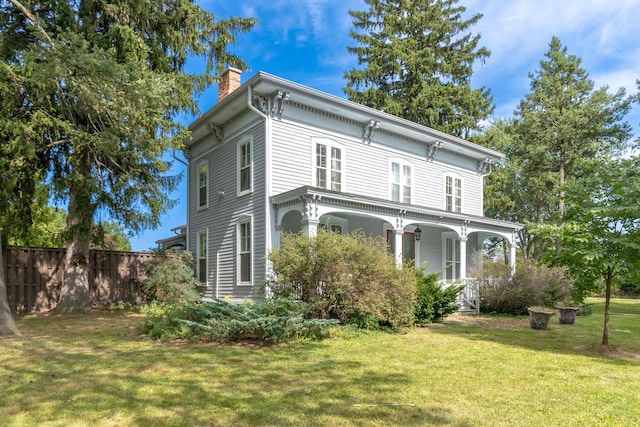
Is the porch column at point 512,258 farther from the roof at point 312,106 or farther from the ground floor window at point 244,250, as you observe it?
the ground floor window at point 244,250

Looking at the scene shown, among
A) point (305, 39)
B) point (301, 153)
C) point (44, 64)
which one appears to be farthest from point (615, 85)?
point (44, 64)

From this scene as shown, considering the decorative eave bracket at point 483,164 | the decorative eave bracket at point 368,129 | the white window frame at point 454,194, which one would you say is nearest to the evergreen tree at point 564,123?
the decorative eave bracket at point 483,164

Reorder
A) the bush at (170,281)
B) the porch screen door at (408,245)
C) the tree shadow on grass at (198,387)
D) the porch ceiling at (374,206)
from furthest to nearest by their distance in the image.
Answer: the porch screen door at (408,245) < the bush at (170,281) < the porch ceiling at (374,206) < the tree shadow on grass at (198,387)

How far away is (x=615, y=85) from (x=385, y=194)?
24.9 m

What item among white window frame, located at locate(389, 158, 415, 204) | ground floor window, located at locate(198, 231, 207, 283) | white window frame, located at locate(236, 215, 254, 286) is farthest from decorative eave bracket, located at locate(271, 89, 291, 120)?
ground floor window, located at locate(198, 231, 207, 283)

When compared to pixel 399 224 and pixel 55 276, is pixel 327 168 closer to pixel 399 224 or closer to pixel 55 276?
pixel 399 224

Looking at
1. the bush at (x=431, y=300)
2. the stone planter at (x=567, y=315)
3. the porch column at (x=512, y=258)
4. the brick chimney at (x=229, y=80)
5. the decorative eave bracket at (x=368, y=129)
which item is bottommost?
the stone planter at (x=567, y=315)

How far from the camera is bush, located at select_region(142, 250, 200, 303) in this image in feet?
48.0

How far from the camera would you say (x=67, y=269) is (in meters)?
13.5

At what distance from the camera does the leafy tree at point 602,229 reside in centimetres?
744

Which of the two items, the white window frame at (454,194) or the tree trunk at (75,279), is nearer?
the tree trunk at (75,279)

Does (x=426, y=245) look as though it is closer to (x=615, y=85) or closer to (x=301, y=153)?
(x=301, y=153)

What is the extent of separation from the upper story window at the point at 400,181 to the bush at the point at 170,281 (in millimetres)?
7823

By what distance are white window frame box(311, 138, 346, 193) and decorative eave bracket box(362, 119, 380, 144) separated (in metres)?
1.05
